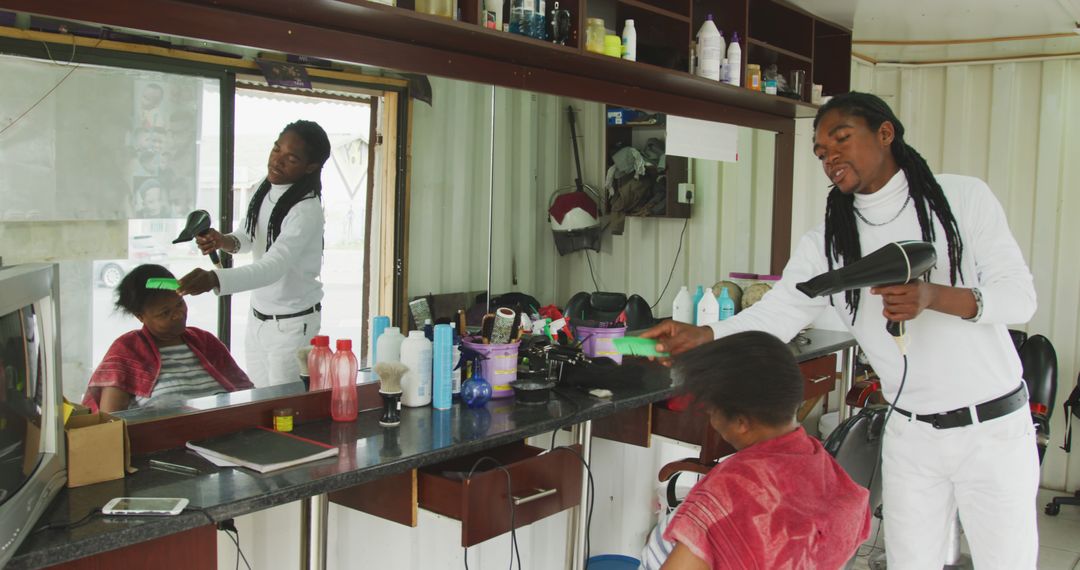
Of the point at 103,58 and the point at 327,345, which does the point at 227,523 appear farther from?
the point at 103,58

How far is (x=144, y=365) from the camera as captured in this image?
2025mm

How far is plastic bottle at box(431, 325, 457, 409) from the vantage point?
7.95 ft

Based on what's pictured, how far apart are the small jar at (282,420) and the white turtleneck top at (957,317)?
1551mm

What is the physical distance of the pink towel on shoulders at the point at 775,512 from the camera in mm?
1469

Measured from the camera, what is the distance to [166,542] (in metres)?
1.57

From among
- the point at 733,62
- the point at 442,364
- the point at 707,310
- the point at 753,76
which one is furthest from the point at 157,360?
the point at 753,76

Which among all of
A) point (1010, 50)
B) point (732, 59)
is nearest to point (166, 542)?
point (732, 59)

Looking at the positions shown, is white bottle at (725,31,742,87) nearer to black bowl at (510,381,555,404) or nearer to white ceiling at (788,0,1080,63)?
white ceiling at (788,0,1080,63)

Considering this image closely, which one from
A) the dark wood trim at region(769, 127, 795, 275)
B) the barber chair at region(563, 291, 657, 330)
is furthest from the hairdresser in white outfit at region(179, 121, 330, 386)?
the dark wood trim at region(769, 127, 795, 275)

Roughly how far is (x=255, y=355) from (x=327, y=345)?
7.8 inches

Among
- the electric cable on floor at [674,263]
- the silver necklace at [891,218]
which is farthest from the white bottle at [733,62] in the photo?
the silver necklace at [891,218]

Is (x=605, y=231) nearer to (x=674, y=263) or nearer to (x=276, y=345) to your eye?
(x=674, y=263)

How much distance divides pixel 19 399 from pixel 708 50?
108 inches

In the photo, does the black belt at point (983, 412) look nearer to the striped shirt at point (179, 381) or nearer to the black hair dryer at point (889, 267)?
the black hair dryer at point (889, 267)
